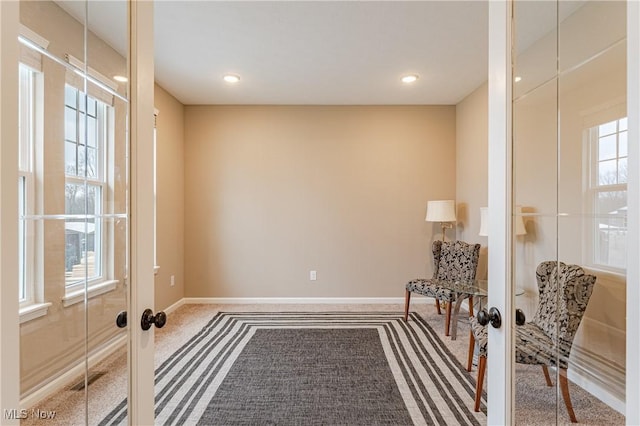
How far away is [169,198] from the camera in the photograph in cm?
382

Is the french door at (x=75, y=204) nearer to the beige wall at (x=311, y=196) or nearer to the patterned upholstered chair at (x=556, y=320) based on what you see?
the patterned upholstered chair at (x=556, y=320)

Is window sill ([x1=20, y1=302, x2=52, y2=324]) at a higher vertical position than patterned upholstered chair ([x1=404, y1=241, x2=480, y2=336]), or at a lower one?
higher

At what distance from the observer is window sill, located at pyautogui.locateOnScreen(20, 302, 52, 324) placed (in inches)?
22.0

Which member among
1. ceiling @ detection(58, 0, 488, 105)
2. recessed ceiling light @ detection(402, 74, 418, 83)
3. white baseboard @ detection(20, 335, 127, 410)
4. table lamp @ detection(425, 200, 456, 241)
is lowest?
white baseboard @ detection(20, 335, 127, 410)

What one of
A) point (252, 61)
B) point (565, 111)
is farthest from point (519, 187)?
point (252, 61)

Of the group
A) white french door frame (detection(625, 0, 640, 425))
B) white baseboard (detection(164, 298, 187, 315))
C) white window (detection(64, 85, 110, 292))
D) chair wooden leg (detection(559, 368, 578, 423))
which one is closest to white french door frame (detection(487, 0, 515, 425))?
chair wooden leg (detection(559, 368, 578, 423))

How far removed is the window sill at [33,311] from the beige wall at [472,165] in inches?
146

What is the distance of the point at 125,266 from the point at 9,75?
54 centimetres

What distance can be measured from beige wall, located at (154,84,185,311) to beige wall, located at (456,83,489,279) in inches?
144

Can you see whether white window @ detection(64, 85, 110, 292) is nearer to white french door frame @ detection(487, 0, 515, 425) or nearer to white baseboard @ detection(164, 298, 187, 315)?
white french door frame @ detection(487, 0, 515, 425)

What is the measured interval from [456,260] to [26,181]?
3.63 meters

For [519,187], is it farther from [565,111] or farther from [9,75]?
[9,75]

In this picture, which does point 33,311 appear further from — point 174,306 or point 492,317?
point 174,306

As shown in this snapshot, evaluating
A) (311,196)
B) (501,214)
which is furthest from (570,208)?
(311,196)
